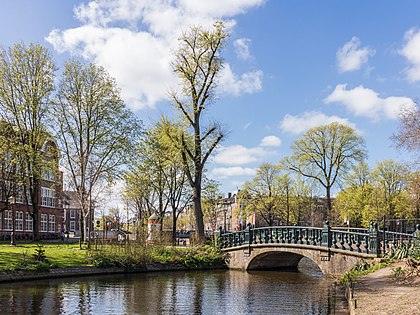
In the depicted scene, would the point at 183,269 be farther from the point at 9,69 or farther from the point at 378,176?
the point at 378,176

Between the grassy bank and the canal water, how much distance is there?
1328 mm

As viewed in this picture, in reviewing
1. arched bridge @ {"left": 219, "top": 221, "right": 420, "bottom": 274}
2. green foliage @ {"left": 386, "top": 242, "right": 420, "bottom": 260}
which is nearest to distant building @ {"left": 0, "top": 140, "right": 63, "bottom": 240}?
arched bridge @ {"left": 219, "top": 221, "right": 420, "bottom": 274}

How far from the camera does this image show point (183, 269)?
29328mm

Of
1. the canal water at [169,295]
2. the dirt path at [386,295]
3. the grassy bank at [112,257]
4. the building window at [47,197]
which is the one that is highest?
the building window at [47,197]

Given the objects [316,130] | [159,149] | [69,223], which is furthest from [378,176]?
[69,223]

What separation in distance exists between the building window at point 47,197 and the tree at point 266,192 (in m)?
25.4

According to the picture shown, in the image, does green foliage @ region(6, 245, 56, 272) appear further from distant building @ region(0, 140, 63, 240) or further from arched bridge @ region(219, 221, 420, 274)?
distant building @ region(0, 140, 63, 240)

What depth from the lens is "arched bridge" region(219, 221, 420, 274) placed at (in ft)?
73.2

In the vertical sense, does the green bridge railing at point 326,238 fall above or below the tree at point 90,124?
below

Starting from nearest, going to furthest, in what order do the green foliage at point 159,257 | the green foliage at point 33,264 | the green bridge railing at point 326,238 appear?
the green bridge railing at point 326,238 < the green foliage at point 33,264 < the green foliage at point 159,257

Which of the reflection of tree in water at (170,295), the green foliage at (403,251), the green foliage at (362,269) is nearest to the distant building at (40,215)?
the reflection of tree in water at (170,295)

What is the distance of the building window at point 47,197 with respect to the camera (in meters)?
60.6

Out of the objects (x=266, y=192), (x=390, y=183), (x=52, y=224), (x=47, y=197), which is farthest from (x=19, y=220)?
(x=390, y=183)

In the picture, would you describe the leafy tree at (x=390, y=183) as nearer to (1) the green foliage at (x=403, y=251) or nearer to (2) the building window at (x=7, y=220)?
(1) the green foliage at (x=403, y=251)
